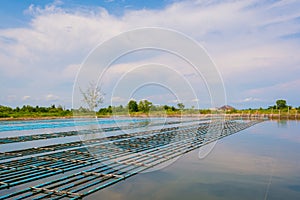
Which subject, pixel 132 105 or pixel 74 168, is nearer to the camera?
pixel 74 168

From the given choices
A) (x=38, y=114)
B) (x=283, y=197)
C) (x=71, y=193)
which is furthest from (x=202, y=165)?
(x=38, y=114)

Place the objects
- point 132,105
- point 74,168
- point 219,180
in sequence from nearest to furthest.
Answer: point 219,180 < point 74,168 < point 132,105

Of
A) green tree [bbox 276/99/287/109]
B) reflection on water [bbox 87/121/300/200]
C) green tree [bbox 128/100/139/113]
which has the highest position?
green tree [bbox 276/99/287/109]

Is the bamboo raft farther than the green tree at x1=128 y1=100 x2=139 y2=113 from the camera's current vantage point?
No

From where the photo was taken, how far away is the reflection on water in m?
1.85

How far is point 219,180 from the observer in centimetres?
220

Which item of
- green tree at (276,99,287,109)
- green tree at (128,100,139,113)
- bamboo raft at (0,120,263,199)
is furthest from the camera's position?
green tree at (276,99,287,109)

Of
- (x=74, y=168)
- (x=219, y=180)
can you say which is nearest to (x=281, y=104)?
(x=219, y=180)

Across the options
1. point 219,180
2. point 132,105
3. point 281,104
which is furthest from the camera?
point 281,104

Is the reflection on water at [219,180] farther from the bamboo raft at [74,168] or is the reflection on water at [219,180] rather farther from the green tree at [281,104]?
the green tree at [281,104]

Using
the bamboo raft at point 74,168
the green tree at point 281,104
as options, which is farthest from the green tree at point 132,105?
the green tree at point 281,104

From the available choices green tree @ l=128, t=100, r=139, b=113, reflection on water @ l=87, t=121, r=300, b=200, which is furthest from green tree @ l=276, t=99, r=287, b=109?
reflection on water @ l=87, t=121, r=300, b=200

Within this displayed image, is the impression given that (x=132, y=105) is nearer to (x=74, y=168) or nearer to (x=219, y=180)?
(x=74, y=168)

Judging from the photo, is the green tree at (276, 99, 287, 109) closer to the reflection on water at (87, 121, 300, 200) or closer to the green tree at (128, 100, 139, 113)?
the green tree at (128, 100, 139, 113)
